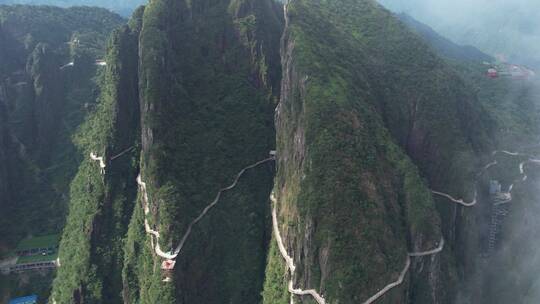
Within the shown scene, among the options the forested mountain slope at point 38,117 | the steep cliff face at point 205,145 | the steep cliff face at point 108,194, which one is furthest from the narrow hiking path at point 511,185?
the forested mountain slope at point 38,117

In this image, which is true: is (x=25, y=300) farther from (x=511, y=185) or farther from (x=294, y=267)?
(x=511, y=185)

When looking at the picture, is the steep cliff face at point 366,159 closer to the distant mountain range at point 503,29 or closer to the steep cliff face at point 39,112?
the steep cliff face at point 39,112

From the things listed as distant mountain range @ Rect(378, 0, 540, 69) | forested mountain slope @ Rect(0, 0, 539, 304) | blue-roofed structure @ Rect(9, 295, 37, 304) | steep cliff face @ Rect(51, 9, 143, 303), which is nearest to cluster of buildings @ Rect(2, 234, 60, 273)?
steep cliff face @ Rect(51, 9, 143, 303)

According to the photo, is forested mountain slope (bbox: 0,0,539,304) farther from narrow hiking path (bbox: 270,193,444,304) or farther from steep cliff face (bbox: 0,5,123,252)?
steep cliff face (bbox: 0,5,123,252)

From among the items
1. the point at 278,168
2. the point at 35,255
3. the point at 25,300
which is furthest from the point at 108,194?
the point at 278,168

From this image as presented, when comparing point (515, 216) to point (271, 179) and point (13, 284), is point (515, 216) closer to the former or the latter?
point (271, 179)
